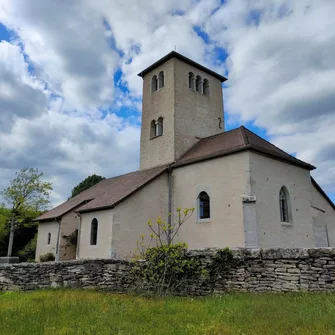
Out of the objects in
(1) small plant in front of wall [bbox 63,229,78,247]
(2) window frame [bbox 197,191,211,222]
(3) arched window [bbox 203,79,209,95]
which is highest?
(3) arched window [bbox 203,79,209,95]

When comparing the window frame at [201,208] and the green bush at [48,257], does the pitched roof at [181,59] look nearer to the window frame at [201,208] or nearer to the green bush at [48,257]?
the window frame at [201,208]

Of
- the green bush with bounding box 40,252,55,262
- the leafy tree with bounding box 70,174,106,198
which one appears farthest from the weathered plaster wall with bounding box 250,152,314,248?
the leafy tree with bounding box 70,174,106,198

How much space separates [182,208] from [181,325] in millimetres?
12548

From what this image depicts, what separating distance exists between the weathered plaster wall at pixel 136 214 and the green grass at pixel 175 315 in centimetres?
827

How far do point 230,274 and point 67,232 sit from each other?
15.5 metres

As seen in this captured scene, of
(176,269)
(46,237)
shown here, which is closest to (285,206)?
(176,269)

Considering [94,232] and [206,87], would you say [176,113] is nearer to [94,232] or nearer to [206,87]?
[206,87]

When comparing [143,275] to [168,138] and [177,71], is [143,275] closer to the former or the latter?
[168,138]

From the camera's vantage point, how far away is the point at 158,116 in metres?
22.7

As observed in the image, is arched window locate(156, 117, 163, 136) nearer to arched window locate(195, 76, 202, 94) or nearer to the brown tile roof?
the brown tile roof

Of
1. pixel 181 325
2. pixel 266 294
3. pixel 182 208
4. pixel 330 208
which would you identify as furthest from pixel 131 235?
pixel 330 208

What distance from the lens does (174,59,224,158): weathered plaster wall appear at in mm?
21516

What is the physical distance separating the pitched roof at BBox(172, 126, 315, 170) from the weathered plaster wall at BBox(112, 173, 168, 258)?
6.74 ft

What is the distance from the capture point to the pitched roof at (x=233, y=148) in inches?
633
